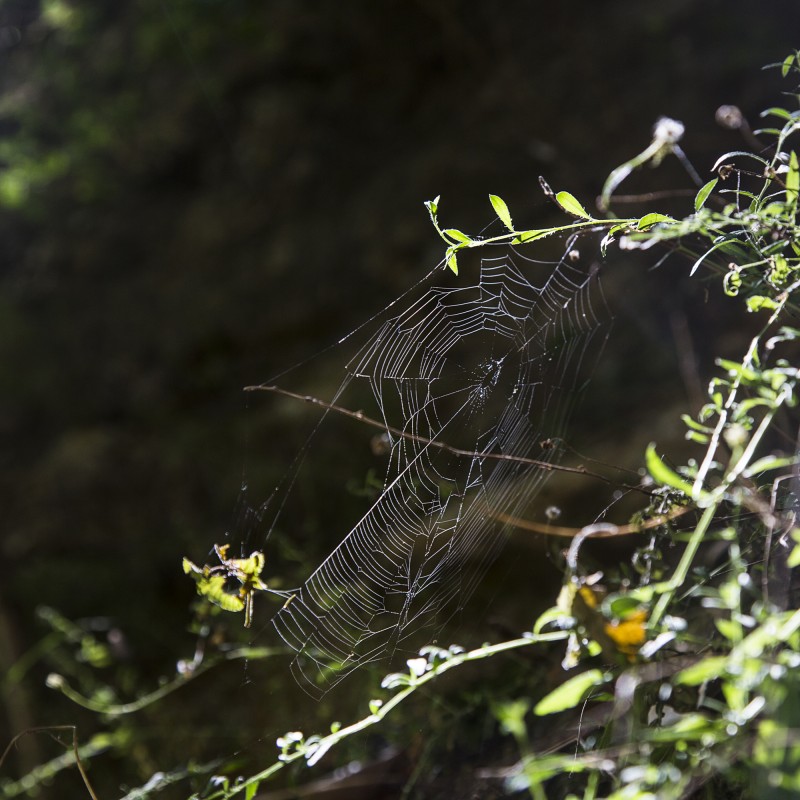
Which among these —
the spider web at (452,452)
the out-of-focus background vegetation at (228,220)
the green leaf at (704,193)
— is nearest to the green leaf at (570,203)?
the green leaf at (704,193)

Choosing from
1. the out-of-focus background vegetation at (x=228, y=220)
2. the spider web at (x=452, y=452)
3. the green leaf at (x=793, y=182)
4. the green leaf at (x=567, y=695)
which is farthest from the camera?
the out-of-focus background vegetation at (x=228, y=220)

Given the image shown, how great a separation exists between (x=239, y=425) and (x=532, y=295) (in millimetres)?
1350

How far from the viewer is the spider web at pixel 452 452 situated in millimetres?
1328

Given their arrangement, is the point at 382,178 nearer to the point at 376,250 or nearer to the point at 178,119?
the point at 376,250

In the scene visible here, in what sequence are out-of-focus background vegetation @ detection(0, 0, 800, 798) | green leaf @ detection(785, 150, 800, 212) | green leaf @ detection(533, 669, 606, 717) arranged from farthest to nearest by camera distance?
out-of-focus background vegetation @ detection(0, 0, 800, 798) → green leaf @ detection(785, 150, 800, 212) → green leaf @ detection(533, 669, 606, 717)

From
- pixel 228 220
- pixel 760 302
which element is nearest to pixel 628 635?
pixel 760 302

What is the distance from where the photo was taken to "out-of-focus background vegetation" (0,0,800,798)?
90.2 inches

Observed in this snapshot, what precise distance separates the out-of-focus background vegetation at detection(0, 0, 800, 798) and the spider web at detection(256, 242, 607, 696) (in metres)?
0.30

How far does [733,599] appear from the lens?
0.41 m

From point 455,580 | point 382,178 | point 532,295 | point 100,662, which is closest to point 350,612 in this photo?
point 455,580

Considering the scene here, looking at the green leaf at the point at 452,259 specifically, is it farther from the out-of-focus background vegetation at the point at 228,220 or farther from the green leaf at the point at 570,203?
the out-of-focus background vegetation at the point at 228,220

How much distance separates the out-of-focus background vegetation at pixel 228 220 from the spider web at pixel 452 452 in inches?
11.7

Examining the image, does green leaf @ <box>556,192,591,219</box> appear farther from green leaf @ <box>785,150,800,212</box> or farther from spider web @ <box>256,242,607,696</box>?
spider web @ <box>256,242,607,696</box>

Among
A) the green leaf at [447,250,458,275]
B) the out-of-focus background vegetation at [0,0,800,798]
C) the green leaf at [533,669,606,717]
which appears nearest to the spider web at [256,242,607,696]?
the out-of-focus background vegetation at [0,0,800,798]
